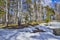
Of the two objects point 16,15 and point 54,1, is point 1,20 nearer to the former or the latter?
point 16,15

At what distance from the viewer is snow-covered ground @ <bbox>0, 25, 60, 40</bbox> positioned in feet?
7.43

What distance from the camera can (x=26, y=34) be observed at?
230 centimetres

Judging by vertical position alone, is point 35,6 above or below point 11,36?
above

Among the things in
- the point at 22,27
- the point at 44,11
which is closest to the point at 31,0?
the point at 44,11

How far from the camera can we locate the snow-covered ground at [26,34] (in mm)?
2264

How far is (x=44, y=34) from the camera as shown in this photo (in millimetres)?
2307

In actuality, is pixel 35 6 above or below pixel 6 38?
above

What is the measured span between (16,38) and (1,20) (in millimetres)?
362

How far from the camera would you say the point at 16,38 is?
2262 millimetres

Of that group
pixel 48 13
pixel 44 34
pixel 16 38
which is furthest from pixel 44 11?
pixel 16 38

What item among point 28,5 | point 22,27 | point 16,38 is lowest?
point 16,38

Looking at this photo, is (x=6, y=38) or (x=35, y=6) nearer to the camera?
(x=6, y=38)

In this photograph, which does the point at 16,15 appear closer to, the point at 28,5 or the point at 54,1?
the point at 28,5

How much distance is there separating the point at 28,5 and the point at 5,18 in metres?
0.41
